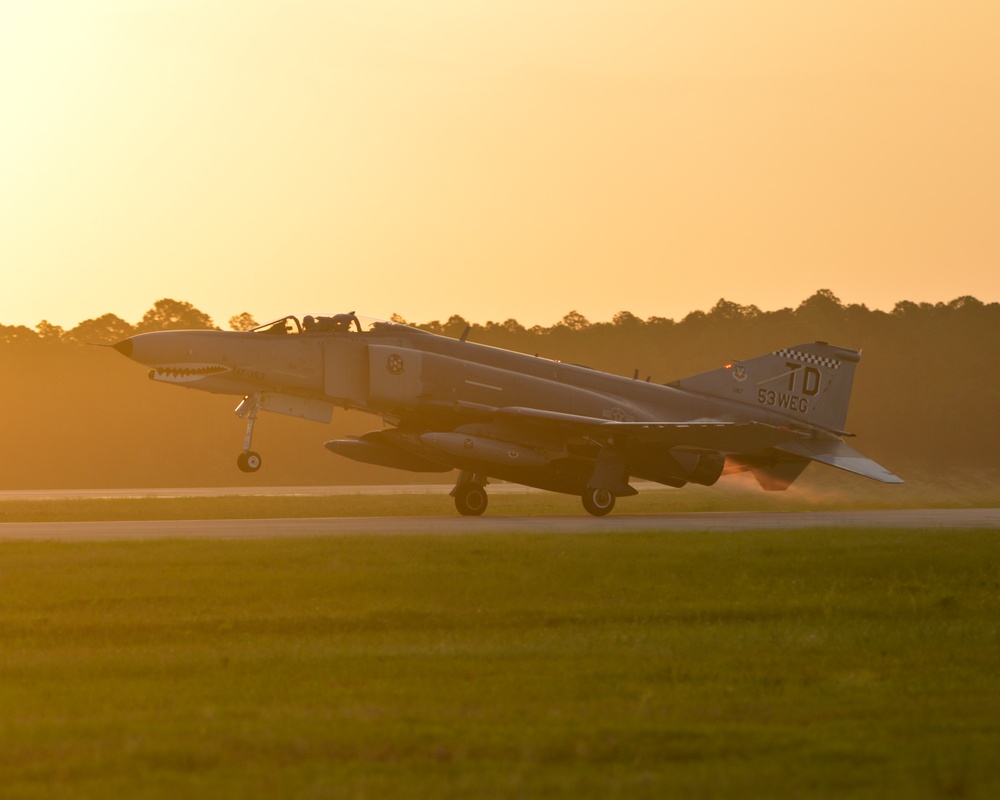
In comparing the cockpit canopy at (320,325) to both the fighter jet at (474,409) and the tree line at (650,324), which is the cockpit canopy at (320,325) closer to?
the fighter jet at (474,409)

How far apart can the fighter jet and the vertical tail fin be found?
1.15m

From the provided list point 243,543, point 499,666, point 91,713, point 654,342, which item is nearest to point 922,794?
point 499,666

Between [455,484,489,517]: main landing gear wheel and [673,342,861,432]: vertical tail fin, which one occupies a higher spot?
[673,342,861,432]: vertical tail fin

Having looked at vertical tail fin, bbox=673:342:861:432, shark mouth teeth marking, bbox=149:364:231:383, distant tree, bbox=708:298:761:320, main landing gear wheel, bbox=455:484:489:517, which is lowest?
main landing gear wheel, bbox=455:484:489:517

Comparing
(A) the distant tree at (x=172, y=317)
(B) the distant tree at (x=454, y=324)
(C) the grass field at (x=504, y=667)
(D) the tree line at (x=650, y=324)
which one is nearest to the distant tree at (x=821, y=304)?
(D) the tree line at (x=650, y=324)

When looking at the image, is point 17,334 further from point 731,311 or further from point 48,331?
point 731,311

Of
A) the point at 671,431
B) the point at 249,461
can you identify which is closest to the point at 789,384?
the point at 671,431

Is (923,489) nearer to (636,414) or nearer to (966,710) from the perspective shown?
(636,414)

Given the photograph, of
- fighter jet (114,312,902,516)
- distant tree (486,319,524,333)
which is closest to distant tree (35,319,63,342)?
distant tree (486,319,524,333)

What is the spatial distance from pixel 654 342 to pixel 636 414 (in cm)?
6345

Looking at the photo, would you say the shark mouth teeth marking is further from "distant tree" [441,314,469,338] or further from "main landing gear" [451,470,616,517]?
"distant tree" [441,314,469,338]

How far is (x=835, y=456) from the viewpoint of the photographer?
96.2 ft

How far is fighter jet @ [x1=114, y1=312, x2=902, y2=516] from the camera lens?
26.2 metres

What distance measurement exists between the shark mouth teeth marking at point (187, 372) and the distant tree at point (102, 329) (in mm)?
80535
